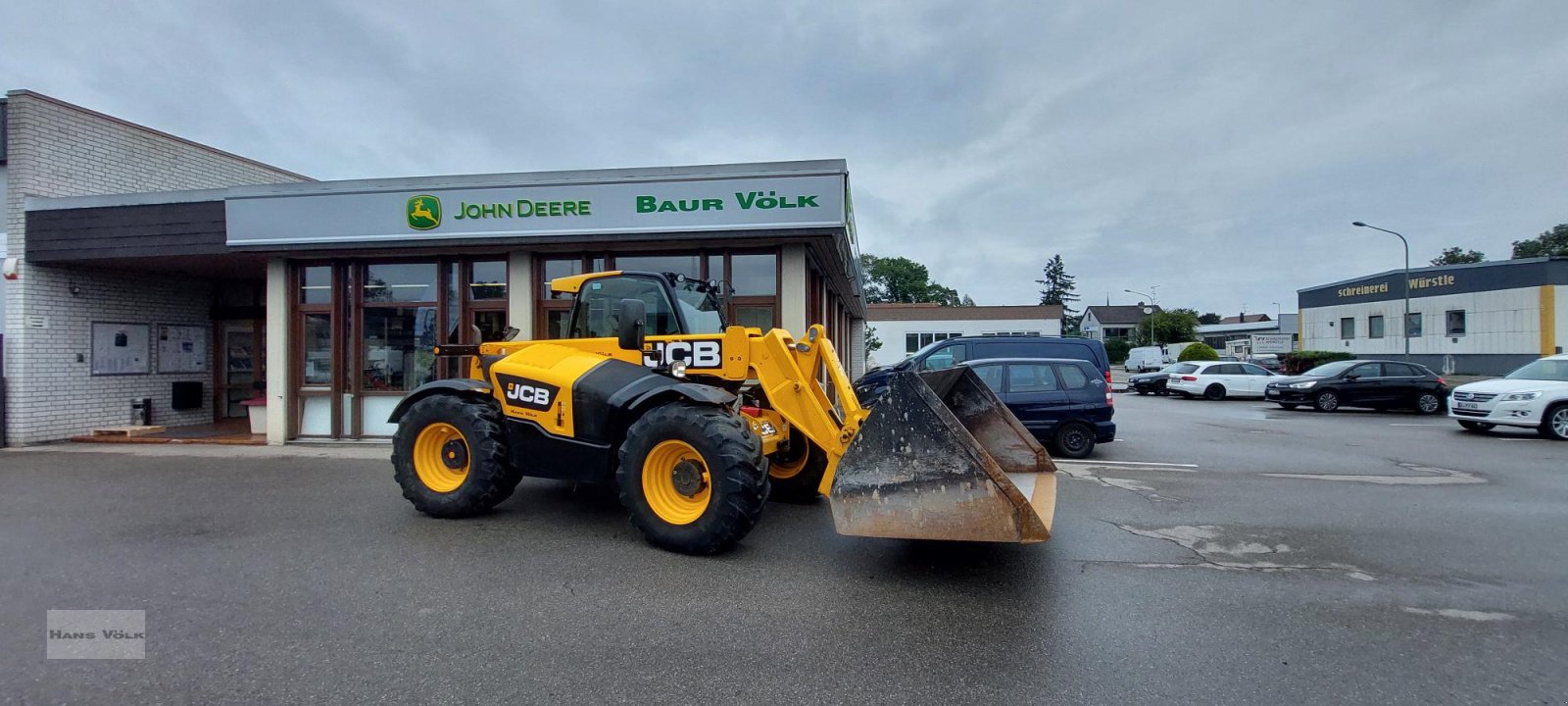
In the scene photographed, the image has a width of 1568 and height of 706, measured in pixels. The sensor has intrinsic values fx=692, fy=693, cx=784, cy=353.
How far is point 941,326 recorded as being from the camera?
42.5 metres

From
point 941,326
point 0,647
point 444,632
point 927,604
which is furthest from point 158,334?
point 941,326

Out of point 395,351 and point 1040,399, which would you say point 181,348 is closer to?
point 395,351

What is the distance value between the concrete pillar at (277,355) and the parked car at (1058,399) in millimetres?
10577

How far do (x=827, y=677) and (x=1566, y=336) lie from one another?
41.2 m

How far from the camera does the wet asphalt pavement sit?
3.17 metres

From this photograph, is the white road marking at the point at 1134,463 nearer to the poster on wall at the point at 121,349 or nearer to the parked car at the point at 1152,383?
the poster on wall at the point at 121,349

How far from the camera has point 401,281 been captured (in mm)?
10961

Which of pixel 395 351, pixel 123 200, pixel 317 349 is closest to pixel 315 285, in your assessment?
pixel 317 349

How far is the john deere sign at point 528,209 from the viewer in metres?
9.12

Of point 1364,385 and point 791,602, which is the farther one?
point 1364,385

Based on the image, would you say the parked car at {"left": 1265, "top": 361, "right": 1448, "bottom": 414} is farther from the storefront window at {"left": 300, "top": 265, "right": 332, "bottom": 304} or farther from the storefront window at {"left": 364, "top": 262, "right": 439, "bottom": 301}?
the storefront window at {"left": 300, "top": 265, "right": 332, "bottom": 304}

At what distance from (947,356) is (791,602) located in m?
10.8

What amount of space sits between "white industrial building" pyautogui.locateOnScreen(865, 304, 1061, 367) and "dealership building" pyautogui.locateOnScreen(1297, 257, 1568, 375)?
14.6 meters

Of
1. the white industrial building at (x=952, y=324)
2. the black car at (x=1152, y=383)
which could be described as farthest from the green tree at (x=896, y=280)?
the black car at (x=1152, y=383)
